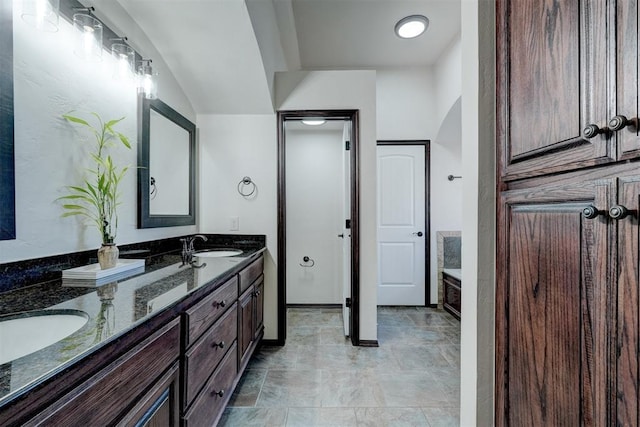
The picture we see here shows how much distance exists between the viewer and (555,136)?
0.72m

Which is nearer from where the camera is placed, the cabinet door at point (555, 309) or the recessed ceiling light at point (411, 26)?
the cabinet door at point (555, 309)

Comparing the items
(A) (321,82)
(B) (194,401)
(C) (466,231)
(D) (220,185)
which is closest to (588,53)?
(C) (466,231)

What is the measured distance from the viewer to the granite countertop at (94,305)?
527mm

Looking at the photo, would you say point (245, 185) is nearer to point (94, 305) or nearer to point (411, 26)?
point (94, 305)

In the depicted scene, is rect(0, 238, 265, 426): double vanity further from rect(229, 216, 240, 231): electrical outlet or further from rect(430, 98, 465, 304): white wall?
rect(430, 98, 465, 304): white wall

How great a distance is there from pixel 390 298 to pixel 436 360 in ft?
4.46

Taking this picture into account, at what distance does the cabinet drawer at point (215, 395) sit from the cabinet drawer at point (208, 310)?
0.27 metres

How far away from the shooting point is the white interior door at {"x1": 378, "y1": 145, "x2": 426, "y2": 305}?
11.9 feet

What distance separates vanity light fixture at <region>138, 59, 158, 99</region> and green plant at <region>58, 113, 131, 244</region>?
1.08ft

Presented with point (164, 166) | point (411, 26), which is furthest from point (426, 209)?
point (164, 166)

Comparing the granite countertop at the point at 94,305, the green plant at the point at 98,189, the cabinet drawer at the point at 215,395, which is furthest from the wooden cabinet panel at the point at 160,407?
the green plant at the point at 98,189

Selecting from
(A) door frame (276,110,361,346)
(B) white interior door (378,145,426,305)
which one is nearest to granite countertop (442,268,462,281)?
(B) white interior door (378,145,426,305)

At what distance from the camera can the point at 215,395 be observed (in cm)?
140

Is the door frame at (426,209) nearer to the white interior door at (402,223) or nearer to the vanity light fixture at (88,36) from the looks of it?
the white interior door at (402,223)
